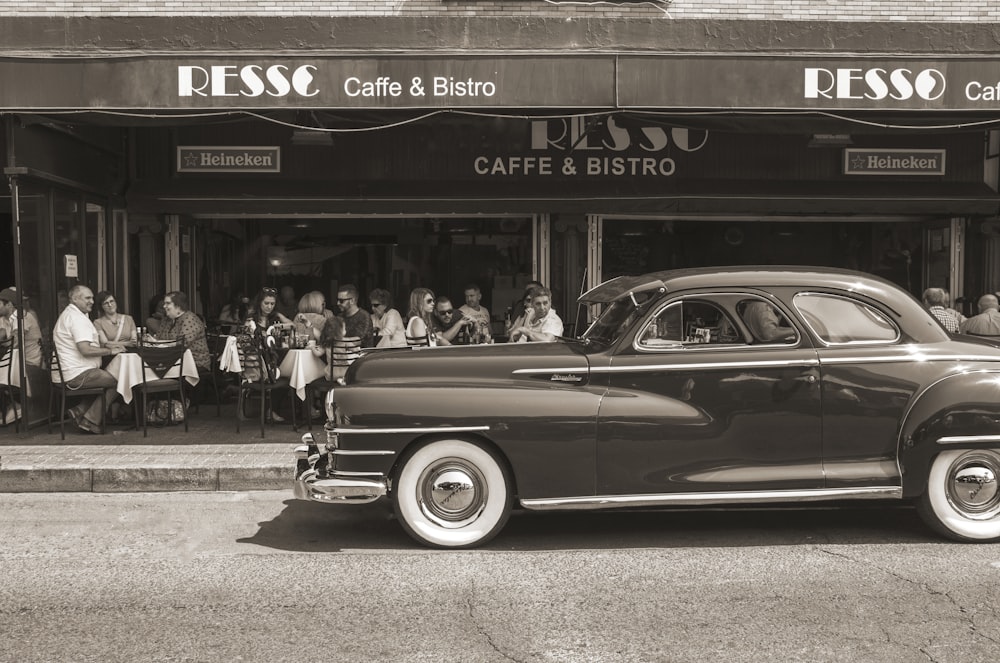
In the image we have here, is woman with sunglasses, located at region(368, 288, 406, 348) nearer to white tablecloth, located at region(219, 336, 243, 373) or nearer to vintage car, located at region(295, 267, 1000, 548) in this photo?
white tablecloth, located at region(219, 336, 243, 373)

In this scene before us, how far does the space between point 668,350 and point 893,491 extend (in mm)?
1553

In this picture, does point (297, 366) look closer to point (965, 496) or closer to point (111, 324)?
point (111, 324)

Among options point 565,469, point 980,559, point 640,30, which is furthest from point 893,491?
point 640,30

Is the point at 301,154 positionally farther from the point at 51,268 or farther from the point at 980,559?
the point at 980,559

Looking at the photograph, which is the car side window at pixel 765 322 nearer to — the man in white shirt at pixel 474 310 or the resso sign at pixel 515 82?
the resso sign at pixel 515 82

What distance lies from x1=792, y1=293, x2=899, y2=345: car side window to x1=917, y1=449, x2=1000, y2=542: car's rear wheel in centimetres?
81

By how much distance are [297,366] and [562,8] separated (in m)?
4.89

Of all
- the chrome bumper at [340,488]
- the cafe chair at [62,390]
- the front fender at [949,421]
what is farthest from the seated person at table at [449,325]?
the front fender at [949,421]

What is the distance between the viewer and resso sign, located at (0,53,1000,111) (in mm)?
9195

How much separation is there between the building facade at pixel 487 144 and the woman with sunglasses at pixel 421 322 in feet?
5.90

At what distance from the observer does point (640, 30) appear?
34.6 ft

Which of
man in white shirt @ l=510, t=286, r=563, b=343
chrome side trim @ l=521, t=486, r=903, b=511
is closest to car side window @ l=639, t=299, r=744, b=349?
chrome side trim @ l=521, t=486, r=903, b=511

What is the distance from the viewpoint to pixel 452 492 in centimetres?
586

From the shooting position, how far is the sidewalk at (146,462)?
25.7 ft
